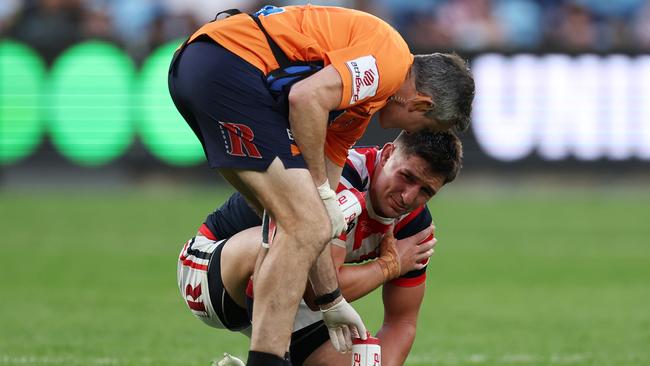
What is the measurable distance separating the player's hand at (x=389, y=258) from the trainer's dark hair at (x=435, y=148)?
1.44 feet

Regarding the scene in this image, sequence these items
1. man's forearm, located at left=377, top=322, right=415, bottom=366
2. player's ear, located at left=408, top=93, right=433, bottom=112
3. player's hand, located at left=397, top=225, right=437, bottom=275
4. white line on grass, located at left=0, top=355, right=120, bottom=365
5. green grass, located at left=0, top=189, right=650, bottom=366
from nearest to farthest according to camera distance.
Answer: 1. player's ear, located at left=408, top=93, right=433, bottom=112
2. player's hand, located at left=397, top=225, right=437, bottom=275
3. man's forearm, located at left=377, top=322, right=415, bottom=366
4. white line on grass, located at left=0, top=355, right=120, bottom=365
5. green grass, located at left=0, top=189, right=650, bottom=366

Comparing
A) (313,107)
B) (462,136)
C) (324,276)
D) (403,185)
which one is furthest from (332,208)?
(462,136)

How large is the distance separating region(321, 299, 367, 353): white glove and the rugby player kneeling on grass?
0.27m

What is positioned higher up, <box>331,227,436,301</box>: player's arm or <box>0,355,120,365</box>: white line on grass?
<box>331,227,436,301</box>: player's arm

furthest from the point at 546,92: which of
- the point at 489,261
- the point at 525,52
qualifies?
the point at 489,261

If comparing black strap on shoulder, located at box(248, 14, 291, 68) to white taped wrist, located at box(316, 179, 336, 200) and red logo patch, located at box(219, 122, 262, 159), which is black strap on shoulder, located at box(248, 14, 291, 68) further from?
white taped wrist, located at box(316, 179, 336, 200)

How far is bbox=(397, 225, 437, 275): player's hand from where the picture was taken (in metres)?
6.68

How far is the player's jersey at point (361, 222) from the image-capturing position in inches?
265

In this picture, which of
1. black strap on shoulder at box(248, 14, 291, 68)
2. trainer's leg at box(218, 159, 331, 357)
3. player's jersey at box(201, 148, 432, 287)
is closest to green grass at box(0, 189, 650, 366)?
player's jersey at box(201, 148, 432, 287)

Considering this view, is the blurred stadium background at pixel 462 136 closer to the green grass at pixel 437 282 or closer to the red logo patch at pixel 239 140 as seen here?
the green grass at pixel 437 282

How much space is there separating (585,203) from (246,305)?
12.5 meters

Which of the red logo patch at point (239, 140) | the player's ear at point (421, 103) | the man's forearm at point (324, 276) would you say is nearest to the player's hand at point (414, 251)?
the man's forearm at point (324, 276)

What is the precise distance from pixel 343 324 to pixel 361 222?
2.46 feet

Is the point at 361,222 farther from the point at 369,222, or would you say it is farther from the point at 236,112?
the point at 236,112
